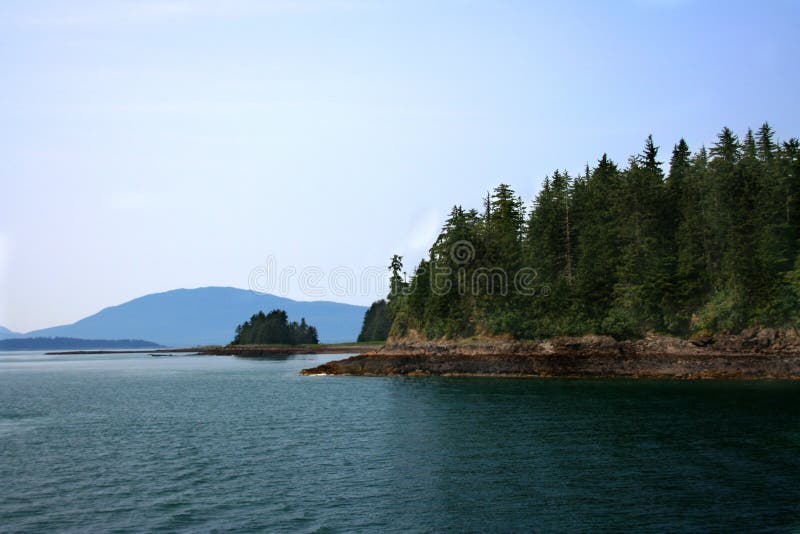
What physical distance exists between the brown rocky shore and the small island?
0.21 meters

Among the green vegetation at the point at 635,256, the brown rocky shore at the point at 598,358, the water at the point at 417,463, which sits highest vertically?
the green vegetation at the point at 635,256

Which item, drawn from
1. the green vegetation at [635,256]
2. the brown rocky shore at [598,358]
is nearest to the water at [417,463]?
the brown rocky shore at [598,358]

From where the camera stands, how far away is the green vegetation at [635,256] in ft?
293

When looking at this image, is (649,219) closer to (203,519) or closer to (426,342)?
(426,342)

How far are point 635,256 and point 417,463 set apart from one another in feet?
239

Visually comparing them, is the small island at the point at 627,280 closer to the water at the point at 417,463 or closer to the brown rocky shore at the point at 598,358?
the brown rocky shore at the point at 598,358

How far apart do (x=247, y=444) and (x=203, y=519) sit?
18076 millimetres

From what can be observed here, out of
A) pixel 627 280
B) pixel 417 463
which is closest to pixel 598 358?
pixel 627 280

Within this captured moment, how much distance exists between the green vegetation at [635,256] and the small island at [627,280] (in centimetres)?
21

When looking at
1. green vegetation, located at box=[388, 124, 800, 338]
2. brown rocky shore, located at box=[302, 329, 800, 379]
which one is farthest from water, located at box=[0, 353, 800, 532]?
green vegetation, located at box=[388, 124, 800, 338]

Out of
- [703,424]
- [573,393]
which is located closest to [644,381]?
[573,393]

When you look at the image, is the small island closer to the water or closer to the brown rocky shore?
the brown rocky shore

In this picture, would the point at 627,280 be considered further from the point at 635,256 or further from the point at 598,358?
the point at 598,358

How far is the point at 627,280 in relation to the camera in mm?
101062
